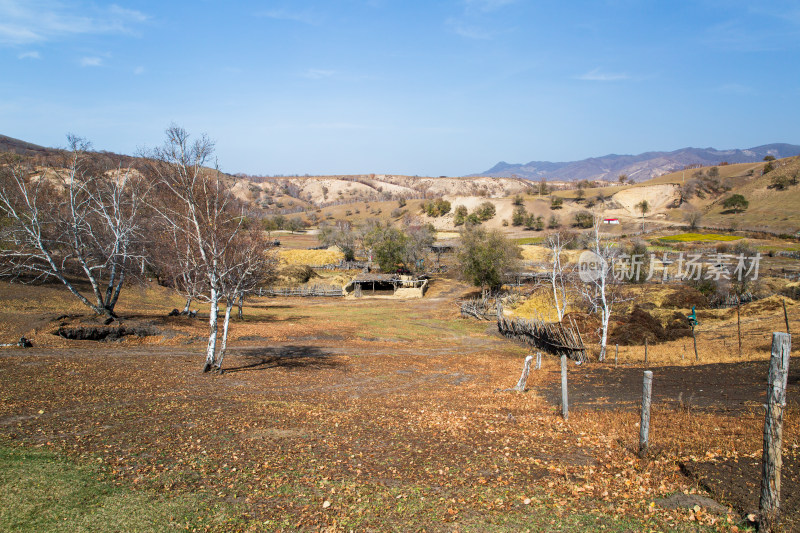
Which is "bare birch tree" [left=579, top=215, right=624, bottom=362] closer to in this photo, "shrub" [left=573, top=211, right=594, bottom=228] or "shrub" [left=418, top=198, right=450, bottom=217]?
"shrub" [left=573, top=211, right=594, bottom=228]

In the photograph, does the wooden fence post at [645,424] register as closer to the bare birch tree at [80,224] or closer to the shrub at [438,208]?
the bare birch tree at [80,224]

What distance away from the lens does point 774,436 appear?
6613mm

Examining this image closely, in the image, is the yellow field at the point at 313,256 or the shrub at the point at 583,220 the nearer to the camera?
the yellow field at the point at 313,256

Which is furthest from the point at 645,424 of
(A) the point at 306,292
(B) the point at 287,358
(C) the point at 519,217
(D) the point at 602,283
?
(C) the point at 519,217

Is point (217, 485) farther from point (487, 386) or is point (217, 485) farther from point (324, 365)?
point (324, 365)

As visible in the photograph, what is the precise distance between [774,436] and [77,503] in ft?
34.6

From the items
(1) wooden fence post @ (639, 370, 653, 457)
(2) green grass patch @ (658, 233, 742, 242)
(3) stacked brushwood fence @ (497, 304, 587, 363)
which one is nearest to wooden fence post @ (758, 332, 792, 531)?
(1) wooden fence post @ (639, 370, 653, 457)

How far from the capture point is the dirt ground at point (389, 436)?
7.55 metres

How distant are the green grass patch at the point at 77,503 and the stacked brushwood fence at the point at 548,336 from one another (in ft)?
60.1

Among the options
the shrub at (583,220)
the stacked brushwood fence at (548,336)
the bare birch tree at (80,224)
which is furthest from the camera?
the shrub at (583,220)

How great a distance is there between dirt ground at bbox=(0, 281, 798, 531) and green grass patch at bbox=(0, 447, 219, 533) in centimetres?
38

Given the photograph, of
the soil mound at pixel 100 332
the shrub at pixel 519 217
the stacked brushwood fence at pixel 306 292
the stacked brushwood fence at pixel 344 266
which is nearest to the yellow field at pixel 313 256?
the stacked brushwood fence at pixel 344 266

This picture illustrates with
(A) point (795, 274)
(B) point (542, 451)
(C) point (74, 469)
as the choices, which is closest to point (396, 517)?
(B) point (542, 451)

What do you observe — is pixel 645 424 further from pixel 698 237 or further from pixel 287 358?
pixel 698 237
